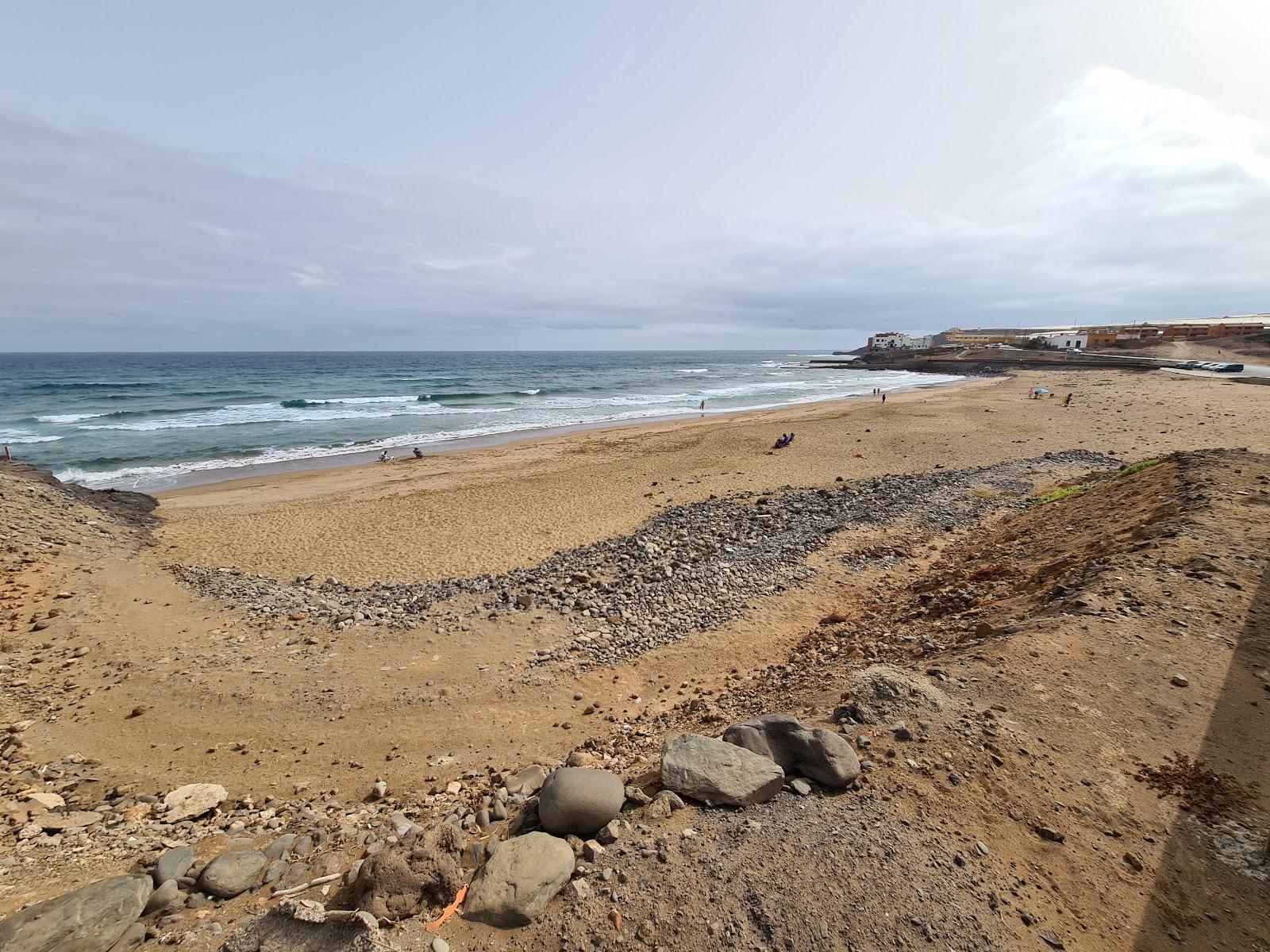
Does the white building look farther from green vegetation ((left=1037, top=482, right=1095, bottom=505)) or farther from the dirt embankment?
the dirt embankment

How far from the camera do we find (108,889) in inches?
123

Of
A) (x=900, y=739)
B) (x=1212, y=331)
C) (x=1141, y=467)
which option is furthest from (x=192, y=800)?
(x=1212, y=331)

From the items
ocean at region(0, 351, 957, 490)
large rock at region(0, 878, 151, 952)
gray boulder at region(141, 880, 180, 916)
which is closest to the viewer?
large rock at region(0, 878, 151, 952)

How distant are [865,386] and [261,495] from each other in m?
56.5

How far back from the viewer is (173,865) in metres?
3.51

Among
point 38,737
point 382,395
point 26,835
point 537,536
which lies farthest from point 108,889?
point 382,395

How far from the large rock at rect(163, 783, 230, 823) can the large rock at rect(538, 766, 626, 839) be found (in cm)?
307

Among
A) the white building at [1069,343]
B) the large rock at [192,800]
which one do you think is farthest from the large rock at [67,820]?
the white building at [1069,343]

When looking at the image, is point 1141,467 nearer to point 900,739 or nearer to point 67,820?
point 900,739

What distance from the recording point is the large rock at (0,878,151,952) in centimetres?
280

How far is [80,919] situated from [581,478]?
51.0 ft

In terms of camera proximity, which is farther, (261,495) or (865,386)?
(865,386)

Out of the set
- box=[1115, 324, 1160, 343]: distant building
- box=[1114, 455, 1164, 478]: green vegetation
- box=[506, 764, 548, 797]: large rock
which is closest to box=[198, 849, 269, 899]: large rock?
box=[506, 764, 548, 797]: large rock

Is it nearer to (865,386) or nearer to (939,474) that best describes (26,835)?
(939,474)
